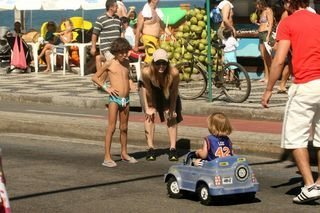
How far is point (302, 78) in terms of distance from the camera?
880cm

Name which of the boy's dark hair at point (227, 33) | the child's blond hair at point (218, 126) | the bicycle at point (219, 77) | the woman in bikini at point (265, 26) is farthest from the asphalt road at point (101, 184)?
the boy's dark hair at point (227, 33)

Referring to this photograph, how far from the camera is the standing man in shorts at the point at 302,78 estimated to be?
877 centimetres

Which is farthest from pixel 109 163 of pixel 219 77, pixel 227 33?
pixel 227 33

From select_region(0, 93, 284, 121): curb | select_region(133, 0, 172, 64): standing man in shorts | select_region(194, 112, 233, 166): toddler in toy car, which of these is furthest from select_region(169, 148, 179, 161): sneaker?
select_region(133, 0, 172, 64): standing man in shorts

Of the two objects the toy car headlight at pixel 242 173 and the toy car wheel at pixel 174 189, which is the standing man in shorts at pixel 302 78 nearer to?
the toy car headlight at pixel 242 173

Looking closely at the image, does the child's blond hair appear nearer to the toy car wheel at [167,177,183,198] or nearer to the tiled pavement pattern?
the toy car wheel at [167,177,183,198]

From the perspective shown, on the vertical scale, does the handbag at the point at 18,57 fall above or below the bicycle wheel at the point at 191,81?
below

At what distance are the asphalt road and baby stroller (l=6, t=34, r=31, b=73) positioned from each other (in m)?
11.9

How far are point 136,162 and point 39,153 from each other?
1.54 m

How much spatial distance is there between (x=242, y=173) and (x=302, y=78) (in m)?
1.05

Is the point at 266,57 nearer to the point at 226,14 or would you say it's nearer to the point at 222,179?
the point at 226,14

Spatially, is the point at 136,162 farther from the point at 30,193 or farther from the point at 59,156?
the point at 30,193

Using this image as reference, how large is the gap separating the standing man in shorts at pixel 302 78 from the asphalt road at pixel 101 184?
0.47 meters

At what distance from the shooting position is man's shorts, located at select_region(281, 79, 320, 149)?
8.75 metres
